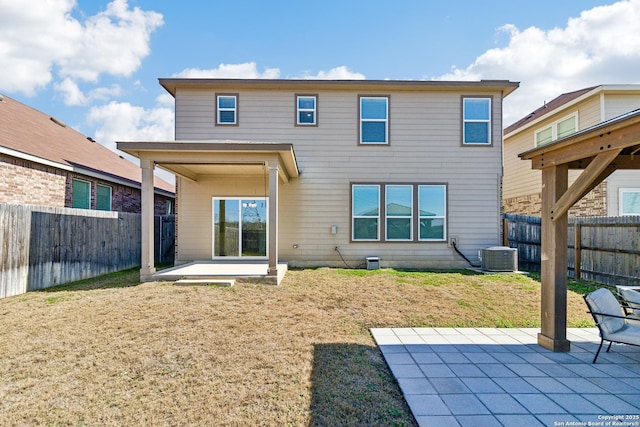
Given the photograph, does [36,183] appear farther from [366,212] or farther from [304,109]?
[366,212]

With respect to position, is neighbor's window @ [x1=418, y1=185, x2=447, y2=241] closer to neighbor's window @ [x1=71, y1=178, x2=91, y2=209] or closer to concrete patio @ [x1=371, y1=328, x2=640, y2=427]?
concrete patio @ [x1=371, y1=328, x2=640, y2=427]

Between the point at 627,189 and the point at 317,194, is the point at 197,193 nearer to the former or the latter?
the point at 317,194

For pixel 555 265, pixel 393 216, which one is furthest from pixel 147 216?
pixel 555 265

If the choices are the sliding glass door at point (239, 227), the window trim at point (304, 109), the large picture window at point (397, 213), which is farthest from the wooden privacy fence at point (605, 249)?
the sliding glass door at point (239, 227)

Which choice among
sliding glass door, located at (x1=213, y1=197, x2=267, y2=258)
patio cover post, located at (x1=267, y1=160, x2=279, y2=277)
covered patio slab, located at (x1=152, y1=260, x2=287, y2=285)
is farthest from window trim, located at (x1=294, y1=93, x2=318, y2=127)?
covered patio slab, located at (x1=152, y1=260, x2=287, y2=285)

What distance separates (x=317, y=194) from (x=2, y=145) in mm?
7983

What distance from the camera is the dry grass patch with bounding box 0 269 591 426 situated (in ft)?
9.08

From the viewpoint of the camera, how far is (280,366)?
3.55 m

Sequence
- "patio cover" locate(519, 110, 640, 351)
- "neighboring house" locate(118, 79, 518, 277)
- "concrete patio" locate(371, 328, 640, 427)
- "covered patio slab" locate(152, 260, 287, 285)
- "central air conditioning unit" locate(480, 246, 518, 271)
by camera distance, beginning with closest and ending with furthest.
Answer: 1. "concrete patio" locate(371, 328, 640, 427)
2. "patio cover" locate(519, 110, 640, 351)
3. "covered patio slab" locate(152, 260, 287, 285)
4. "central air conditioning unit" locate(480, 246, 518, 271)
5. "neighboring house" locate(118, 79, 518, 277)

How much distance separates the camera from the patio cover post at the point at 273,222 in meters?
7.33

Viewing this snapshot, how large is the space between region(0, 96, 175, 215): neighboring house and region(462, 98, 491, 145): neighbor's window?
11836mm

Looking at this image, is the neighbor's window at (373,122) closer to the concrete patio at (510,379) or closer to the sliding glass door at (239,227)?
the sliding glass door at (239,227)

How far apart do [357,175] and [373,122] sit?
1.73m

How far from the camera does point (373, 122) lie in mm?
10180
